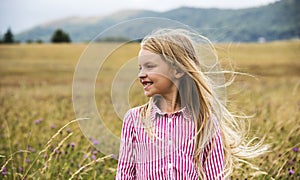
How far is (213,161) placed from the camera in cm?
254

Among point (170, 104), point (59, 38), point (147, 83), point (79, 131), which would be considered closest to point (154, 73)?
point (147, 83)

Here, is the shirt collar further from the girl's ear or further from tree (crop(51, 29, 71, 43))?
tree (crop(51, 29, 71, 43))

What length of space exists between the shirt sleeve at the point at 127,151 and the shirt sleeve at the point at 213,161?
1.28 ft

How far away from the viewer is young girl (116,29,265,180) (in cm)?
242

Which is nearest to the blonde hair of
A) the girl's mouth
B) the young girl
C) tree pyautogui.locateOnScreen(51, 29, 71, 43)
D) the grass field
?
the young girl

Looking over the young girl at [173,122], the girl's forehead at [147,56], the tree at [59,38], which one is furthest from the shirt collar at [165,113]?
the tree at [59,38]

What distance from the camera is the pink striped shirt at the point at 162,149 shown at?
2443 mm

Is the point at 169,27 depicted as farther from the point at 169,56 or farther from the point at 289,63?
the point at 289,63

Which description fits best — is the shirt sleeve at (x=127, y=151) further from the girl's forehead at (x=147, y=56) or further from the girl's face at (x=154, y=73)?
the girl's forehead at (x=147, y=56)

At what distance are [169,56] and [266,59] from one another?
879 inches

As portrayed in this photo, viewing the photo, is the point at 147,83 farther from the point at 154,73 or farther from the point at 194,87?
the point at 194,87

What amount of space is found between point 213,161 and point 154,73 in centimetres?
58

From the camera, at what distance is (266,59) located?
23953mm

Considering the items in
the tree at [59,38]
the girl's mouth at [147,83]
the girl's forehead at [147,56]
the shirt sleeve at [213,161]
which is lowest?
the shirt sleeve at [213,161]
